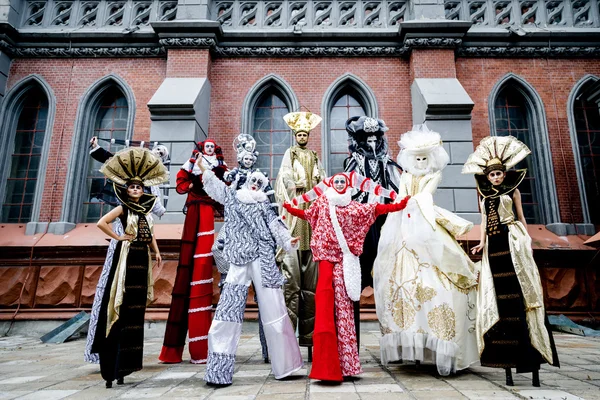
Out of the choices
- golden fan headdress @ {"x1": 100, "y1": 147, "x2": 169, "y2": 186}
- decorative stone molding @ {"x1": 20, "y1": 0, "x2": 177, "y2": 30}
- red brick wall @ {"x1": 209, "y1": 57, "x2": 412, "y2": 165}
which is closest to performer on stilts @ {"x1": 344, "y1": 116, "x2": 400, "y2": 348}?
golden fan headdress @ {"x1": 100, "y1": 147, "x2": 169, "y2": 186}

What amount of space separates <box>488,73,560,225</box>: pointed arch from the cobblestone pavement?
19.1ft

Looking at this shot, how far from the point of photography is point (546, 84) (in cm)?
1062

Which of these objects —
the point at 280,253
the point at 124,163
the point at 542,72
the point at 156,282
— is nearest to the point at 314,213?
the point at 280,253

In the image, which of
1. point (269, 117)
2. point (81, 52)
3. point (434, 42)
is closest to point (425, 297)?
point (269, 117)

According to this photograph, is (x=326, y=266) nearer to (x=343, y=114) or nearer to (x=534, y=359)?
(x=534, y=359)

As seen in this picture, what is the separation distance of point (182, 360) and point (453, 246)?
3504 mm

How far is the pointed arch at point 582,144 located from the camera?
10047 millimetres

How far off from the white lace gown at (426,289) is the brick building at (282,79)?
595 cm

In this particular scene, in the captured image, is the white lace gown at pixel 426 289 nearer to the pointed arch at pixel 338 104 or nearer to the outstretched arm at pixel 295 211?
the outstretched arm at pixel 295 211

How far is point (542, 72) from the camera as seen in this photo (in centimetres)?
1068


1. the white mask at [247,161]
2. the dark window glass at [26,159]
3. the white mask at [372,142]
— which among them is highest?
the dark window glass at [26,159]

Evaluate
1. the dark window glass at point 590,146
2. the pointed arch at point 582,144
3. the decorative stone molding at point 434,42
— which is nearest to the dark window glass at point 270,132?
the decorative stone molding at point 434,42

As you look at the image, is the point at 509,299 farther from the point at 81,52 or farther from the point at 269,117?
the point at 81,52

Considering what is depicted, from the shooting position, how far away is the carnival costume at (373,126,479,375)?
3.99 m
